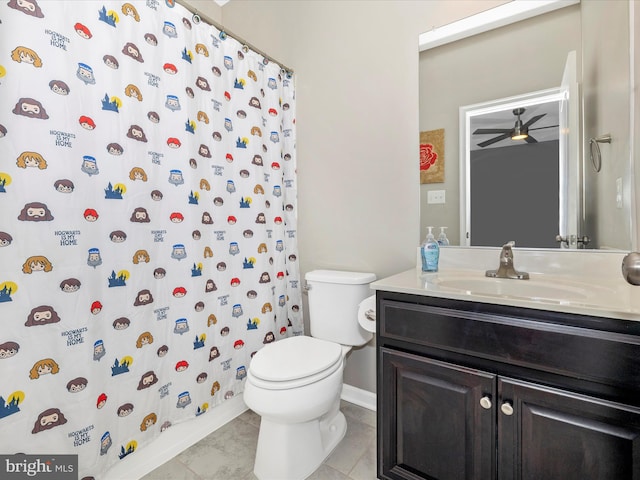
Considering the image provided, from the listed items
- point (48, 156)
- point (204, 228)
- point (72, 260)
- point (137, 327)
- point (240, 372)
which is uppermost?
point (48, 156)

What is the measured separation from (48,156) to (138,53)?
0.57 m

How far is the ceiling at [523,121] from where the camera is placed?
1.31 metres

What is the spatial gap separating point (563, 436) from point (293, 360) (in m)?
0.94

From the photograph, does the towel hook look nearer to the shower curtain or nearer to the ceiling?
the ceiling

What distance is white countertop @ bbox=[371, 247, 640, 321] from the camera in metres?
0.84

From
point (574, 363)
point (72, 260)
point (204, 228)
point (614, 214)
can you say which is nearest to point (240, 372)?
point (204, 228)

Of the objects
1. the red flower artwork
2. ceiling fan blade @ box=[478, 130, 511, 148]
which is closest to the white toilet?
the red flower artwork

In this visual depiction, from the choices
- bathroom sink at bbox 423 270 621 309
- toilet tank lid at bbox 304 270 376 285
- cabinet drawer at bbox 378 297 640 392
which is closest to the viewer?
cabinet drawer at bbox 378 297 640 392

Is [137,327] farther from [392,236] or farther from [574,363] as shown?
[574,363]

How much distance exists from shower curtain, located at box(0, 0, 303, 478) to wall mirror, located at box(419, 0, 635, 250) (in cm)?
104

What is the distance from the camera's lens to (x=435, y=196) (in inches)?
61.6

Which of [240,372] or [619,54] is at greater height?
[619,54]

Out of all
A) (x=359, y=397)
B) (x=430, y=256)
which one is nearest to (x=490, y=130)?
(x=430, y=256)

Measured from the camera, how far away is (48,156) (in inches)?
40.1
